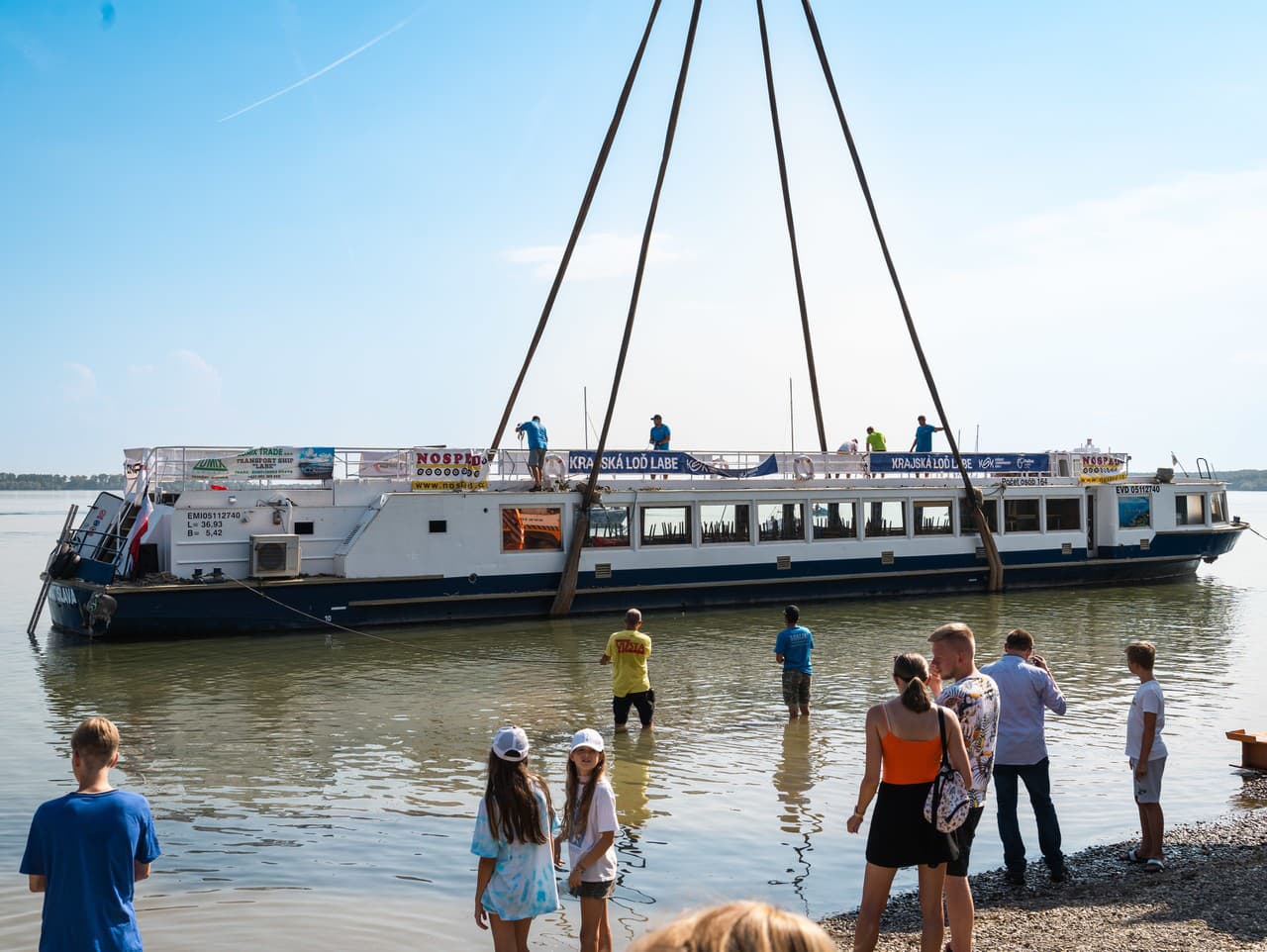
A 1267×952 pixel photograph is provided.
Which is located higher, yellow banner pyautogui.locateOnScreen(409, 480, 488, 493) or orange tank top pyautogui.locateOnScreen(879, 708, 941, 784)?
yellow banner pyautogui.locateOnScreen(409, 480, 488, 493)

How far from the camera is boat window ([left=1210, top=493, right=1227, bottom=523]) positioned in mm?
34384

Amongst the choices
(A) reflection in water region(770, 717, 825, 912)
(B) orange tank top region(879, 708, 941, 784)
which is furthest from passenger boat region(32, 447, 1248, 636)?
(B) orange tank top region(879, 708, 941, 784)

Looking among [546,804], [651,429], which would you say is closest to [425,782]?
[546,804]

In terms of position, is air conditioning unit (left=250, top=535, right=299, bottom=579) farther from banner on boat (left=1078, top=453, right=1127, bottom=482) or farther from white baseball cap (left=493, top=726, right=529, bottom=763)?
banner on boat (left=1078, top=453, right=1127, bottom=482)

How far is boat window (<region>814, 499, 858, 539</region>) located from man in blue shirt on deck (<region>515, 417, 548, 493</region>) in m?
7.65

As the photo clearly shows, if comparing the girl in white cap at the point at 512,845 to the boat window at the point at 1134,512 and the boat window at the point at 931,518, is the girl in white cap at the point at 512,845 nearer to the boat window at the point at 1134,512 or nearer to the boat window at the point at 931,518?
the boat window at the point at 931,518

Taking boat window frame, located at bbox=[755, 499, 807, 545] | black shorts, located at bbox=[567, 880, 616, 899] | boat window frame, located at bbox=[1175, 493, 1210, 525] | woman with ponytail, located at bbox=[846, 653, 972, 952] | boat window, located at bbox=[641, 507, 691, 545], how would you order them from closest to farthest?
woman with ponytail, located at bbox=[846, 653, 972, 952]
black shorts, located at bbox=[567, 880, 616, 899]
boat window, located at bbox=[641, 507, 691, 545]
boat window frame, located at bbox=[755, 499, 807, 545]
boat window frame, located at bbox=[1175, 493, 1210, 525]

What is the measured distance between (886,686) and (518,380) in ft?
42.9

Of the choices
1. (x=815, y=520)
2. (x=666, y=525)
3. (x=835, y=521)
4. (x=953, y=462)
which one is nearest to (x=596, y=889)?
(x=666, y=525)

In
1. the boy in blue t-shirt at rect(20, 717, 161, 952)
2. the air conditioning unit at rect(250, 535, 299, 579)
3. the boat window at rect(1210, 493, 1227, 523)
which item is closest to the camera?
the boy in blue t-shirt at rect(20, 717, 161, 952)

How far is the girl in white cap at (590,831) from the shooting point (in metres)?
5.72

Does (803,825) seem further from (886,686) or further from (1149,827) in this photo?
(886,686)

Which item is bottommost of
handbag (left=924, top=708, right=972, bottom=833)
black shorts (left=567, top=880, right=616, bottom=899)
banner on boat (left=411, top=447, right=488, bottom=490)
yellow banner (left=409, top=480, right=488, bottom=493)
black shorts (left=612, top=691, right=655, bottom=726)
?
black shorts (left=612, top=691, right=655, bottom=726)

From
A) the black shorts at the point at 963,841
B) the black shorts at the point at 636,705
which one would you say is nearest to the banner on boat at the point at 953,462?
the black shorts at the point at 636,705
